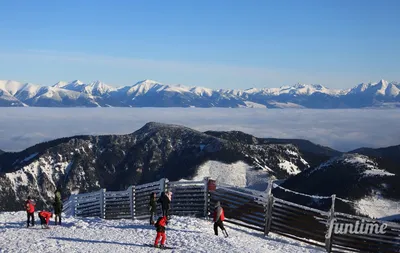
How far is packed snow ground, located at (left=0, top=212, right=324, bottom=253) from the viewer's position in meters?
19.9

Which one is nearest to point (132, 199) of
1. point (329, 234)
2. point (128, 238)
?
point (128, 238)

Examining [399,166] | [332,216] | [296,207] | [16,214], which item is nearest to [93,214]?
[16,214]

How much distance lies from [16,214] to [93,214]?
18.5ft

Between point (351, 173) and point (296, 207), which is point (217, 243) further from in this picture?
point (351, 173)

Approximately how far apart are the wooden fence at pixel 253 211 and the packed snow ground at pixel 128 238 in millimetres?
703

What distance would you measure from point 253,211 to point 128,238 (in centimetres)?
769

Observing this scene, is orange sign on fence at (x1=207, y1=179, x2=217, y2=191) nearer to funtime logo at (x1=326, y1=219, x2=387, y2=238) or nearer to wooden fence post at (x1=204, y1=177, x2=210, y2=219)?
wooden fence post at (x1=204, y1=177, x2=210, y2=219)

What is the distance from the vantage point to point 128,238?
21.6 m

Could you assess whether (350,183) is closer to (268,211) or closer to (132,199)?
(132,199)

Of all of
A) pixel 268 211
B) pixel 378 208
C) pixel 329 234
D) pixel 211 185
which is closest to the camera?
pixel 329 234

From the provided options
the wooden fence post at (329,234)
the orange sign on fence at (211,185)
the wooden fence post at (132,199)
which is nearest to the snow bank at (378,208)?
the wooden fence post at (132,199)

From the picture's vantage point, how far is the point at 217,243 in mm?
20828

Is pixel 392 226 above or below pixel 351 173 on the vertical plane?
above

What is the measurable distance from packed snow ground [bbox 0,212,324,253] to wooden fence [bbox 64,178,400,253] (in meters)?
0.70
